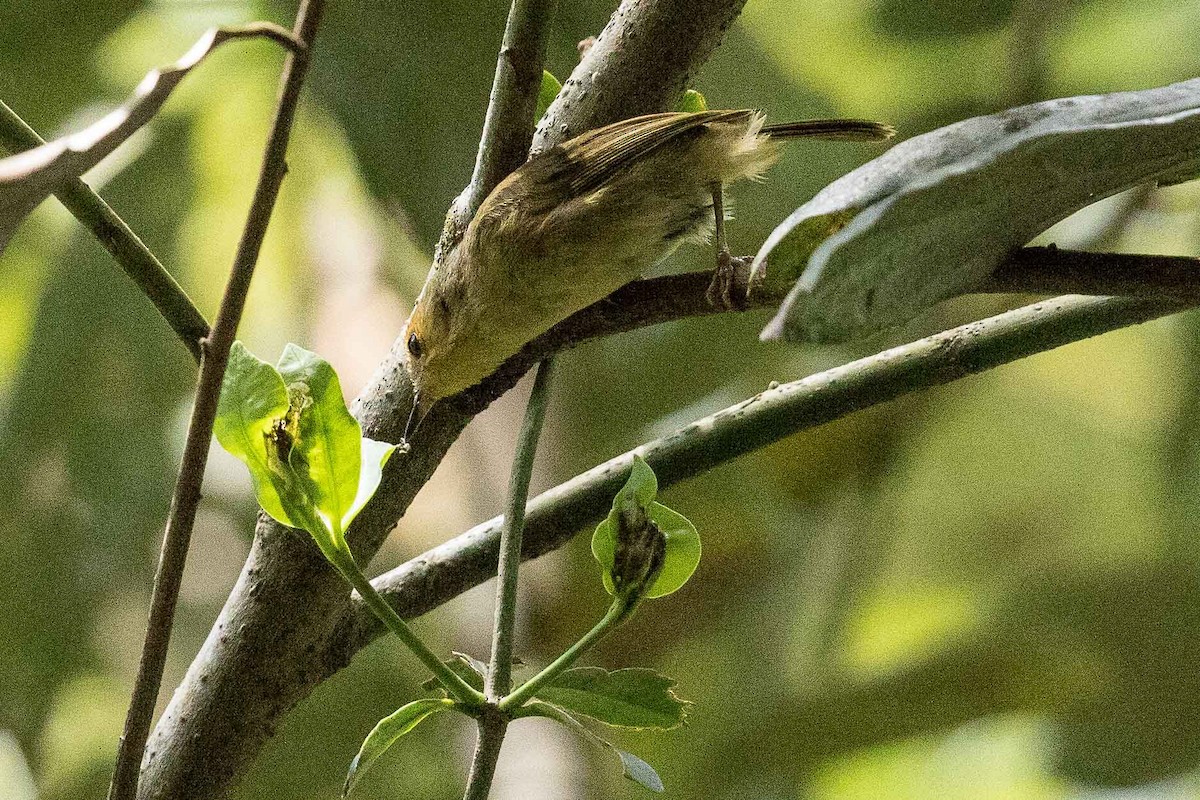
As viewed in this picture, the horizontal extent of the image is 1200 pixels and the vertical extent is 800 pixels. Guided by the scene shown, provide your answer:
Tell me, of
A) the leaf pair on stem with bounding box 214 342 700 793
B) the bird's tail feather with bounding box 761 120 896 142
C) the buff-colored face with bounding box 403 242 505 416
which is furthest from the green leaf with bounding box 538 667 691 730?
the bird's tail feather with bounding box 761 120 896 142

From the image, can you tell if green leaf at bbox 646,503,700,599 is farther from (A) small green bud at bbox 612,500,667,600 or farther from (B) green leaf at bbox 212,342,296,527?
(B) green leaf at bbox 212,342,296,527

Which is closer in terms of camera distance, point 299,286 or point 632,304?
point 632,304

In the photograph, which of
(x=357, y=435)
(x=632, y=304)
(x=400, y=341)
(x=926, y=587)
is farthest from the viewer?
(x=926, y=587)

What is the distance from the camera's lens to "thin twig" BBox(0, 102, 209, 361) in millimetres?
651

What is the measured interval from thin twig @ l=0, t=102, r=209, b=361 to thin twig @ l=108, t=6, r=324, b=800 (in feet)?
0.77

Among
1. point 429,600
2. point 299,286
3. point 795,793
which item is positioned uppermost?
point 299,286

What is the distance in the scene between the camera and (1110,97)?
0.47 metres

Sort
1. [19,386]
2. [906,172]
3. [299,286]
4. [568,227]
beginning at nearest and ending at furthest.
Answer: [906,172] → [568,227] → [19,386] → [299,286]

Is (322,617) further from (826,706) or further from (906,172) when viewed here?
(826,706)

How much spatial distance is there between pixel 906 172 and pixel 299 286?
200cm

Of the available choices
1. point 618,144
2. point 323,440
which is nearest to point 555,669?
point 323,440

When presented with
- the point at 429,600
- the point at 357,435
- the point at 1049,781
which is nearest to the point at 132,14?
the point at 429,600

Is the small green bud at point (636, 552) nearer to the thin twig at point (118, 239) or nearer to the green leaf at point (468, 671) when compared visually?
the green leaf at point (468, 671)

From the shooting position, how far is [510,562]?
654 mm
